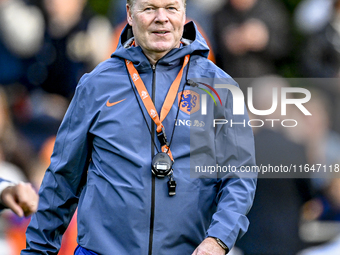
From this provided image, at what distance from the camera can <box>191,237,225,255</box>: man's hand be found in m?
2.20

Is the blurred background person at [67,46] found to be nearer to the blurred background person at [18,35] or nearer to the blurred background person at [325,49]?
the blurred background person at [18,35]

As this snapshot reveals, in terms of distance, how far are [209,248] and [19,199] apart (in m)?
0.87

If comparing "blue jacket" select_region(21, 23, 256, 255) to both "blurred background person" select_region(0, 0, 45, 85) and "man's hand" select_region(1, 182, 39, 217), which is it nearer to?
"man's hand" select_region(1, 182, 39, 217)

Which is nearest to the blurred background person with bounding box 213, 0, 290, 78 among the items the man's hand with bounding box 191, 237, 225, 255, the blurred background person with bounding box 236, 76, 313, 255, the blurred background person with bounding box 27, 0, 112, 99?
the blurred background person with bounding box 236, 76, 313, 255

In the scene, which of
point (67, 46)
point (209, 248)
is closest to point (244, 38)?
point (67, 46)

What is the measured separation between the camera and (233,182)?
2.38m

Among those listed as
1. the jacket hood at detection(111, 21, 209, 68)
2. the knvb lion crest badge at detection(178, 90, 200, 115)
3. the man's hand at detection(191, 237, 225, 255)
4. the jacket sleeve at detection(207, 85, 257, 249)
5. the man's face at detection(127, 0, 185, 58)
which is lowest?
the man's hand at detection(191, 237, 225, 255)

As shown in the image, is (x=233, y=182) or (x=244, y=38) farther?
(x=244, y=38)

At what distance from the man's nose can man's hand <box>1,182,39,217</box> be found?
1118mm

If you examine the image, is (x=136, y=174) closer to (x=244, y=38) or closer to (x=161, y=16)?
(x=161, y=16)

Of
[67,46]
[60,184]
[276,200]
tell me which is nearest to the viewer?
[60,184]

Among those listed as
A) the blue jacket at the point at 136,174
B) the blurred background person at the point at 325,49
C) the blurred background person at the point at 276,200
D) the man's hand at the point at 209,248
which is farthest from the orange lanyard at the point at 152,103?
the blurred background person at the point at 325,49

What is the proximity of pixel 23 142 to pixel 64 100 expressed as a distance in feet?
1.64

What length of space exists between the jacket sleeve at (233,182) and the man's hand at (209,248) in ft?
0.10
